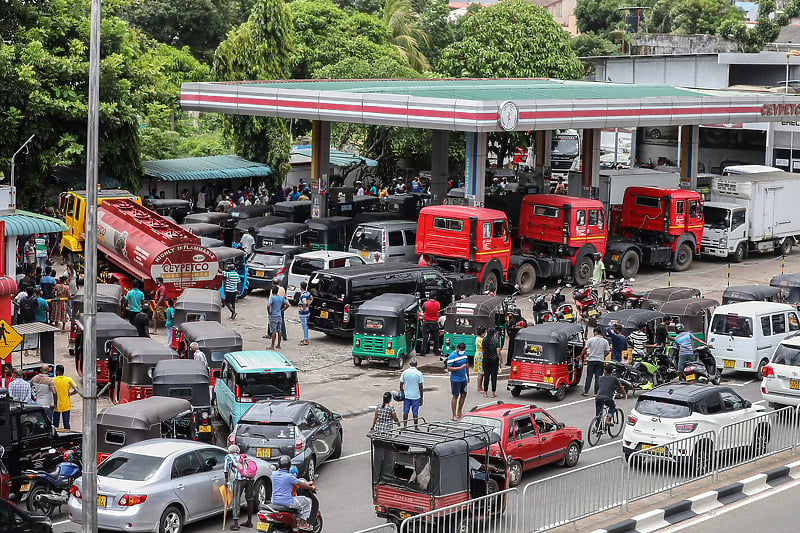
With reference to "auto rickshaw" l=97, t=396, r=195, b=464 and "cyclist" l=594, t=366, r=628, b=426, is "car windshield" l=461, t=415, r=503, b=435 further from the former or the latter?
"auto rickshaw" l=97, t=396, r=195, b=464

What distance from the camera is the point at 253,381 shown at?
20.4 metres

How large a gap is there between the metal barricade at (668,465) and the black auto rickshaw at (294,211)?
2558 centimetres

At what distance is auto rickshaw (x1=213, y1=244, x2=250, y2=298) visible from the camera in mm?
33312

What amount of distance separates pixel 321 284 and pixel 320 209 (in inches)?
518

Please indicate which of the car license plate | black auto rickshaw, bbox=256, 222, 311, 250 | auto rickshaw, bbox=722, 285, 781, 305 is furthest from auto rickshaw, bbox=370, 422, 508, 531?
black auto rickshaw, bbox=256, 222, 311, 250

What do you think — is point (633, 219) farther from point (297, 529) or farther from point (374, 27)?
point (374, 27)

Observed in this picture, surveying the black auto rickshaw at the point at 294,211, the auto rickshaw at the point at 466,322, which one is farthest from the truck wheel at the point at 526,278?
the black auto rickshaw at the point at 294,211

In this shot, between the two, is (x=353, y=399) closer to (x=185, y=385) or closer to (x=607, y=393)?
(x=185, y=385)

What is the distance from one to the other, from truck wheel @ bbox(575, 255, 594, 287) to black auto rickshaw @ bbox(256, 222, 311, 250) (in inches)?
336

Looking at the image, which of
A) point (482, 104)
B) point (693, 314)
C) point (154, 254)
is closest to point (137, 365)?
point (154, 254)

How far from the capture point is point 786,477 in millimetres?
19391

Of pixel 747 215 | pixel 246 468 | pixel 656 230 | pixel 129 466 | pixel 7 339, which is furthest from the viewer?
pixel 747 215

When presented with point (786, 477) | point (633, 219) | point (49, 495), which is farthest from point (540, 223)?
point (49, 495)

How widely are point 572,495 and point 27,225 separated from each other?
1685 cm
